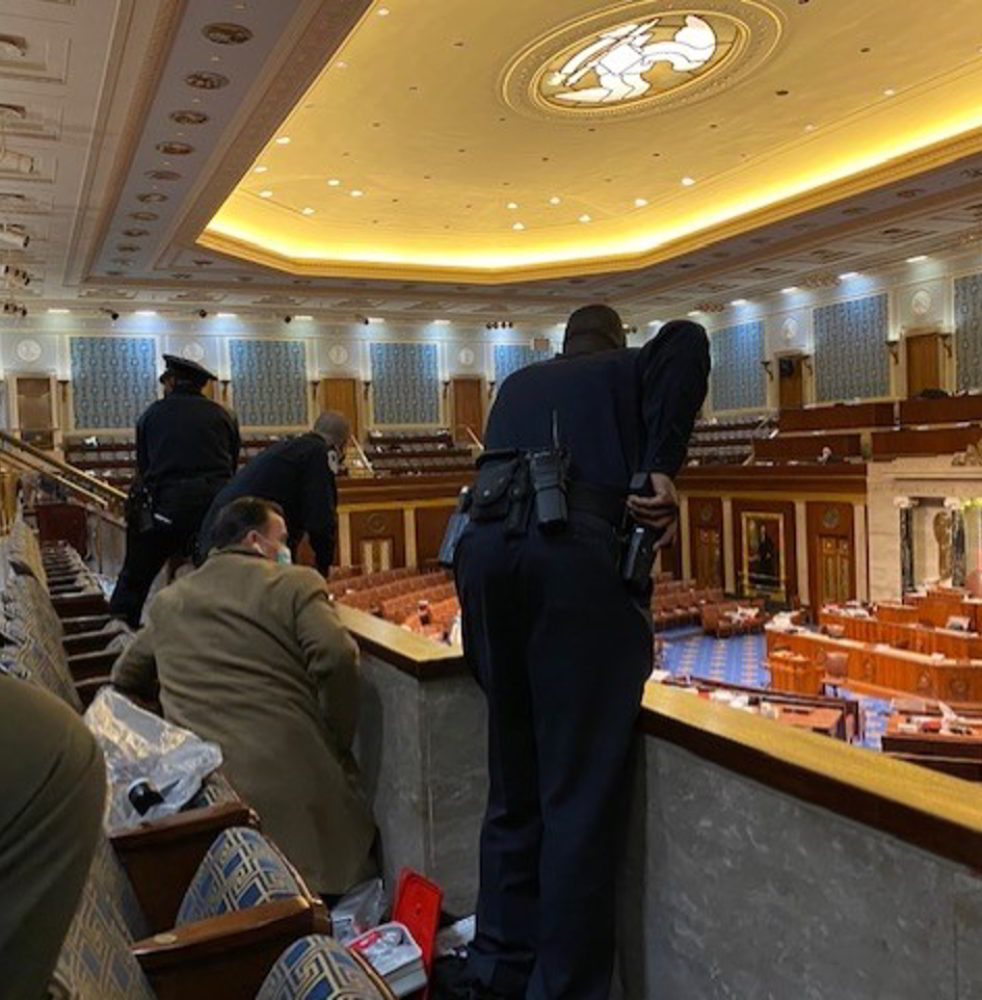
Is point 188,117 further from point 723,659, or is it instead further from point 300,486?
point 723,659

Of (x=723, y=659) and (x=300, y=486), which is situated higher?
(x=300, y=486)

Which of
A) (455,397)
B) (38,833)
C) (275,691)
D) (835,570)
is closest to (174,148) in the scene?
(275,691)

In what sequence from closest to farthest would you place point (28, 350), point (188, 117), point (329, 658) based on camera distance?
1. point (329, 658)
2. point (188, 117)
3. point (28, 350)

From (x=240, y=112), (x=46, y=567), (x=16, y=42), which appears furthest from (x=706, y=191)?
(x=46, y=567)

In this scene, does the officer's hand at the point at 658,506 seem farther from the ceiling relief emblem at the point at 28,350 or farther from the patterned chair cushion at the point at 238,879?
the ceiling relief emblem at the point at 28,350

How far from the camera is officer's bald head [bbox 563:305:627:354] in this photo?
1908 mm

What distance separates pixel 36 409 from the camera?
17906 millimetres

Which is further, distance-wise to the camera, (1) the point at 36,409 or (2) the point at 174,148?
(1) the point at 36,409

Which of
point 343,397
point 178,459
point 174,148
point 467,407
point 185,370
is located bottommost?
point 178,459

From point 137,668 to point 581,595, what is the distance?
62.9 inches

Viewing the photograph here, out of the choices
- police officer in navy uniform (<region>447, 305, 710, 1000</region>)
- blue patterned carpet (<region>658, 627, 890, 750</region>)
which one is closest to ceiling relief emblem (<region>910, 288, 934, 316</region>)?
blue patterned carpet (<region>658, 627, 890, 750</region>)

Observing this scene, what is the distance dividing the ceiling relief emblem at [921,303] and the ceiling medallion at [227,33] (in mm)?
13475

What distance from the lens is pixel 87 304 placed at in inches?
687

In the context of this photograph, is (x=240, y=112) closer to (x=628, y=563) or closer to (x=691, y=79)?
(x=691, y=79)
